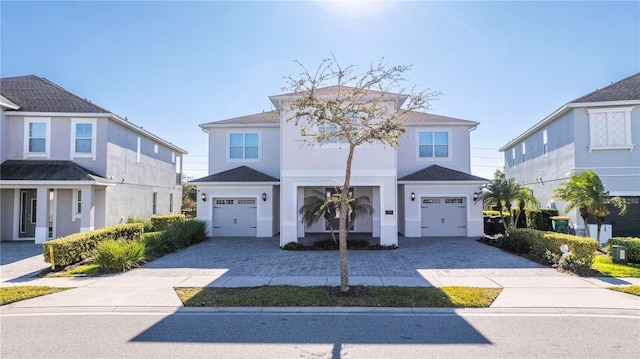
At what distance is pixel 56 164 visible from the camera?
1647 cm

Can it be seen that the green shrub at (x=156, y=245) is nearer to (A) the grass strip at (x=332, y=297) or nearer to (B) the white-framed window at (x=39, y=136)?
(A) the grass strip at (x=332, y=297)

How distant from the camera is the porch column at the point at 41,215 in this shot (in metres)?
15.3

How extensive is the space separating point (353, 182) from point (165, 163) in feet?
52.8

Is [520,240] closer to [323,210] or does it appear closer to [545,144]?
[323,210]

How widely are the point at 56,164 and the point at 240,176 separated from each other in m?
8.67

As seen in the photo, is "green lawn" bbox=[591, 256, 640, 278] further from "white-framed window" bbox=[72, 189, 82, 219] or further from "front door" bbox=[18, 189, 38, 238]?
"front door" bbox=[18, 189, 38, 238]

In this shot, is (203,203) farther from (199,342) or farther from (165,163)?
(199,342)

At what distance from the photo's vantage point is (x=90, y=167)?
16.8 meters

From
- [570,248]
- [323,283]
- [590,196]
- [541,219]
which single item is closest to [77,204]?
[323,283]

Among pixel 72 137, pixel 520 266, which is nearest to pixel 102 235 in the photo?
pixel 72 137

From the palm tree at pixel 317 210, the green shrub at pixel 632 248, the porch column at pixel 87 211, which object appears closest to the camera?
the green shrub at pixel 632 248

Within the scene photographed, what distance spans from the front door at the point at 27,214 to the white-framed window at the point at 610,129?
88.1 feet

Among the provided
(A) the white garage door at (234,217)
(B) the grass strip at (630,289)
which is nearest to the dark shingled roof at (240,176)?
(A) the white garage door at (234,217)

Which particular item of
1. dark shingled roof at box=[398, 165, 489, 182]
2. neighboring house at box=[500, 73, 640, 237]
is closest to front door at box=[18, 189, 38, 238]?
dark shingled roof at box=[398, 165, 489, 182]
